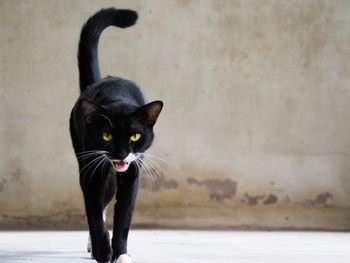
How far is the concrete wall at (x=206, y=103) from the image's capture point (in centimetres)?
436

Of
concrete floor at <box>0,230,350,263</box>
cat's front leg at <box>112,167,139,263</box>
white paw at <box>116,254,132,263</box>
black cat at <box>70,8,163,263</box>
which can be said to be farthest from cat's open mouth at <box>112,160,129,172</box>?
concrete floor at <box>0,230,350,263</box>

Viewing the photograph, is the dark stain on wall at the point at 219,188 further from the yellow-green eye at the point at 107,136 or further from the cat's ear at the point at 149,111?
the yellow-green eye at the point at 107,136

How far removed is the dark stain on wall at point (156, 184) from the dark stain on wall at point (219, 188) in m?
0.12

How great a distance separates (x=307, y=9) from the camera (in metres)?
4.44

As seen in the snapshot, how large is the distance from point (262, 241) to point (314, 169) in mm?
1120

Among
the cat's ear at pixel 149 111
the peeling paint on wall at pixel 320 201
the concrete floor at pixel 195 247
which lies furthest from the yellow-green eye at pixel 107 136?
the peeling paint on wall at pixel 320 201

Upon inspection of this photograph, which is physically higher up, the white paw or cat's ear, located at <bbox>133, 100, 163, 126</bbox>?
cat's ear, located at <bbox>133, 100, 163, 126</bbox>

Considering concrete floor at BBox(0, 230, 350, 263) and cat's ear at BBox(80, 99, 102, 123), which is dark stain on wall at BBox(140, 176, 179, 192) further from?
cat's ear at BBox(80, 99, 102, 123)

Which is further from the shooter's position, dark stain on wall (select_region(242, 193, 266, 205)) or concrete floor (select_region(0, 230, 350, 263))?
dark stain on wall (select_region(242, 193, 266, 205))

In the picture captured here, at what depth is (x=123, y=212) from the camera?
239cm

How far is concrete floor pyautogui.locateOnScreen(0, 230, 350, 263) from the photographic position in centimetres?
260

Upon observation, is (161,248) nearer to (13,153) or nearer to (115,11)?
(115,11)

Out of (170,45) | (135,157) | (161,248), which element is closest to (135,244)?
(161,248)

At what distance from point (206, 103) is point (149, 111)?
211cm
